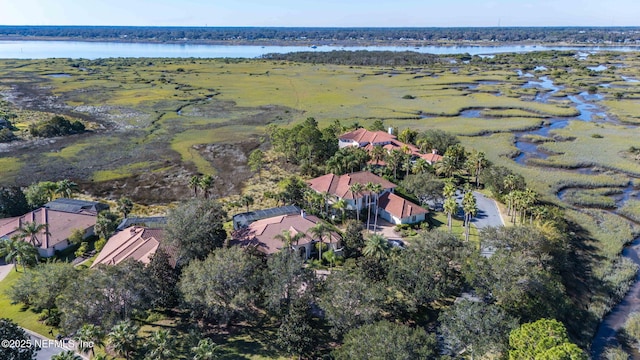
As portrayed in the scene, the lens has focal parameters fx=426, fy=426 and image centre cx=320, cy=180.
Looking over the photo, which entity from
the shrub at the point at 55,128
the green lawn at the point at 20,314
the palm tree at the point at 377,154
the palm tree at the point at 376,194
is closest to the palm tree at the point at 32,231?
the green lawn at the point at 20,314

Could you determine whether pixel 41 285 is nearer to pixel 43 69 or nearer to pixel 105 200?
pixel 105 200

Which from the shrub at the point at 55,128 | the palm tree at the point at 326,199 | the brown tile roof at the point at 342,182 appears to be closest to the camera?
the palm tree at the point at 326,199

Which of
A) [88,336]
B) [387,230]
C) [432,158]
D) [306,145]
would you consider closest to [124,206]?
Answer: [88,336]

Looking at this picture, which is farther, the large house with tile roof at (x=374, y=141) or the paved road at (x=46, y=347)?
the large house with tile roof at (x=374, y=141)

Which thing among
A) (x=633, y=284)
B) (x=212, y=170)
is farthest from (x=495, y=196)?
(x=212, y=170)

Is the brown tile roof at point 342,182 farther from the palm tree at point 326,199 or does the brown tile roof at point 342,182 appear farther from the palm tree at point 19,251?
the palm tree at point 19,251

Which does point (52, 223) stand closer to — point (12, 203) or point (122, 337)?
point (12, 203)
